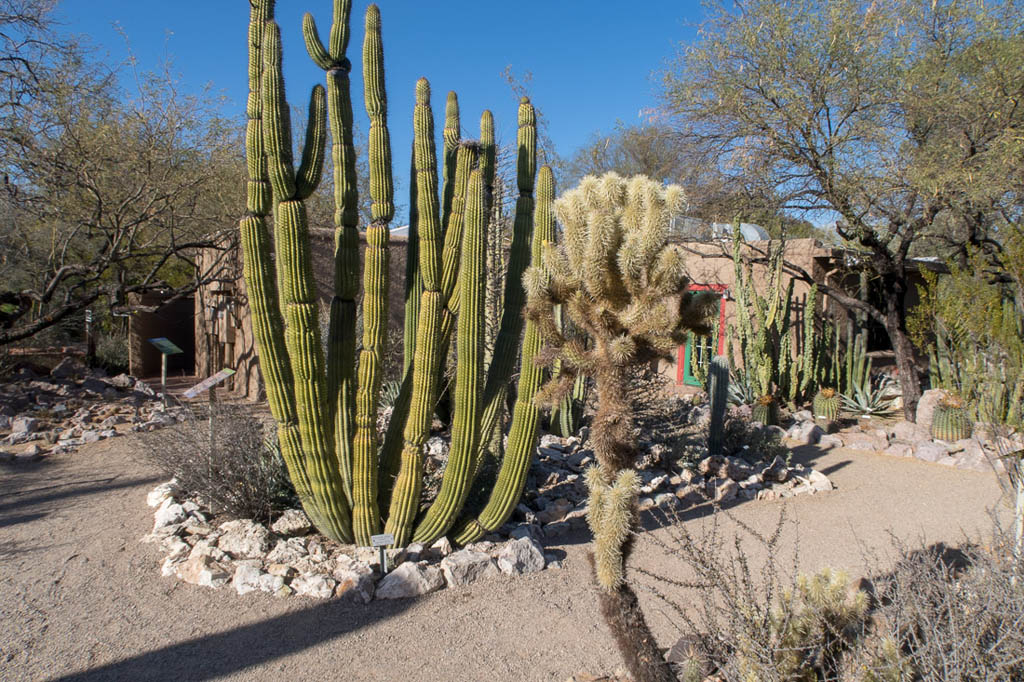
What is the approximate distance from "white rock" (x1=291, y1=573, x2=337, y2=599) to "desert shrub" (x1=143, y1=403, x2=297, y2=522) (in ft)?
3.44

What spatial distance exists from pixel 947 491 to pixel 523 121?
227 inches

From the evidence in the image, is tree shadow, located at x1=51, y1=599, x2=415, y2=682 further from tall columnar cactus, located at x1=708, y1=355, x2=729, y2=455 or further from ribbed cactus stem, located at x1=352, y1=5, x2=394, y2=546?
tall columnar cactus, located at x1=708, y1=355, x2=729, y2=455

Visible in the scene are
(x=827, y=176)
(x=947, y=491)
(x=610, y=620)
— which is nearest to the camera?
(x=610, y=620)

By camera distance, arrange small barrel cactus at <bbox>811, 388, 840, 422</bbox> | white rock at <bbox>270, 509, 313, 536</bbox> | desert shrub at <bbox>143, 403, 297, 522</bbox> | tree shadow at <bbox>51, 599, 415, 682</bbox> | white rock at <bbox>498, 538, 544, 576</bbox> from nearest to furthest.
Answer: tree shadow at <bbox>51, 599, 415, 682</bbox>, white rock at <bbox>498, 538, 544, 576</bbox>, white rock at <bbox>270, 509, 313, 536</bbox>, desert shrub at <bbox>143, 403, 297, 522</bbox>, small barrel cactus at <bbox>811, 388, 840, 422</bbox>

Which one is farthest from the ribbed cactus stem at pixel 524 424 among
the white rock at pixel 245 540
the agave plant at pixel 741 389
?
the agave plant at pixel 741 389

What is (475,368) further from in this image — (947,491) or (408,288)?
(947,491)

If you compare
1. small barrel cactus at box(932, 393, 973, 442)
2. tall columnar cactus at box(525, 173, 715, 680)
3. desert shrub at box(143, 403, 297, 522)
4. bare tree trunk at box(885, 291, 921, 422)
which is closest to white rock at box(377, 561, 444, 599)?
desert shrub at box(143, 403, 297, 522)

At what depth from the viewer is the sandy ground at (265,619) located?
353 cm

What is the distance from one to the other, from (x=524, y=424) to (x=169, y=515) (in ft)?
9.47

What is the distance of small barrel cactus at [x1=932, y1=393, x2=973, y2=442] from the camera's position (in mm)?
9023

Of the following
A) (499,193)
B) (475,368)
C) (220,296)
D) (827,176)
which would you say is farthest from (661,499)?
(220,296)

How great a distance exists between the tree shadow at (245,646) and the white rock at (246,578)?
1.20 feet

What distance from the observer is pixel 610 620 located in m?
3.08

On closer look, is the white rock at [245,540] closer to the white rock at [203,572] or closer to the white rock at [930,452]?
the white rock at [203,572]
